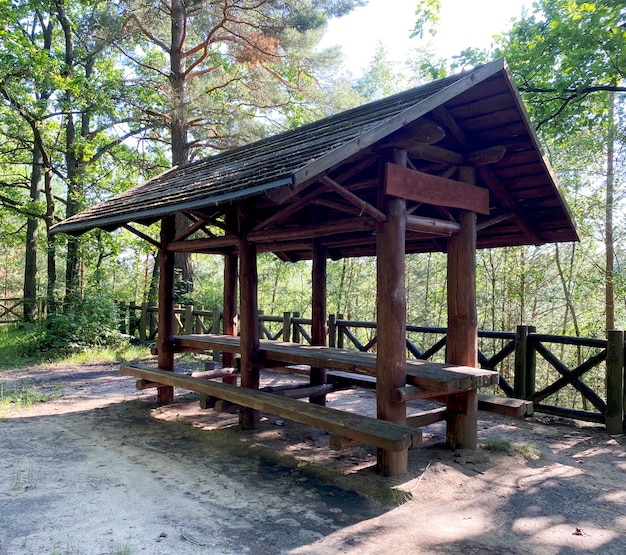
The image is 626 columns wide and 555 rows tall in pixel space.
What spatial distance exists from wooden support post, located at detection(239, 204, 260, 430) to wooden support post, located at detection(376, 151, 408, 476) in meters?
2.14

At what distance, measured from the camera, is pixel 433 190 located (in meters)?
4.82

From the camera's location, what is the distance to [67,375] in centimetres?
1020

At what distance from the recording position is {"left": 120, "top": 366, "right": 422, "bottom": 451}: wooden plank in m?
3.81

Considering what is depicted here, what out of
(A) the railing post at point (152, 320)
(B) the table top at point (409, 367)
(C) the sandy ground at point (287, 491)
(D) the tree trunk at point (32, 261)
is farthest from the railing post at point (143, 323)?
(B) the table top at point (409, 367)

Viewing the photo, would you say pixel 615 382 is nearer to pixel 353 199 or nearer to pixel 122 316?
pixel 353 199

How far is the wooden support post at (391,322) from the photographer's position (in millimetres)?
4434

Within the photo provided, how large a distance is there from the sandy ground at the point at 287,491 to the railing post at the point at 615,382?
304 mm

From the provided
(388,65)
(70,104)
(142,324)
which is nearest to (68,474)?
(142,324)

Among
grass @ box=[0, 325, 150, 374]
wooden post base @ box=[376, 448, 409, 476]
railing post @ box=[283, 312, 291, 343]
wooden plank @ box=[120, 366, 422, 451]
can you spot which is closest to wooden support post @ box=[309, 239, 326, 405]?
wooden plank @ box=[120, 366, 422, 451]

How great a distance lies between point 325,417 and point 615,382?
14.1ft

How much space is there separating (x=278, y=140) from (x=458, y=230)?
2.90 metres

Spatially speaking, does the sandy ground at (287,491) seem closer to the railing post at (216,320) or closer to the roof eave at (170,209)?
the roof eave at (170,209)

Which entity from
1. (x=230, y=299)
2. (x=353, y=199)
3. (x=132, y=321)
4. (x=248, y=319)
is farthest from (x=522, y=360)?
(x=132, y=321)

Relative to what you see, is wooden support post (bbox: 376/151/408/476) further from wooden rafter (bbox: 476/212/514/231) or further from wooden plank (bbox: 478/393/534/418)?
wooden rafter (bbox: 476/212/514/231)
